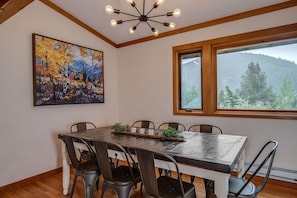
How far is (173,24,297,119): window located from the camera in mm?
2793

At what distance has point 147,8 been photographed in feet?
10.1

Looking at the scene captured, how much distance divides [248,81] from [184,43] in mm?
1283

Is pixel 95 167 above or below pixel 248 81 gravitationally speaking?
below

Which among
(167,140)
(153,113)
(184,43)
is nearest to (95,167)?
(167,140)

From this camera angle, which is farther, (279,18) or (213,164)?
(279,18)

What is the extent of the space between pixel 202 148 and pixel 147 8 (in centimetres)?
235

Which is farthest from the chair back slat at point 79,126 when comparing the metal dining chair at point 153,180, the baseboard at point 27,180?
the metal dining chair at point 153,180

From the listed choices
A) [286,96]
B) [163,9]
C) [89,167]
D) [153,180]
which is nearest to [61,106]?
[89,167]

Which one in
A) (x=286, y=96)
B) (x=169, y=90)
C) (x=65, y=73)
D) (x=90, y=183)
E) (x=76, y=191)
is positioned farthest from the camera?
(x=169, y=90)

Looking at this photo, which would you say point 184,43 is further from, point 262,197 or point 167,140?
point 262,197

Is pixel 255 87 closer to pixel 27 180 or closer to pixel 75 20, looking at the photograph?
pixel 75 20

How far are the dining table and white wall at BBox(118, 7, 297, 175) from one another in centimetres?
96

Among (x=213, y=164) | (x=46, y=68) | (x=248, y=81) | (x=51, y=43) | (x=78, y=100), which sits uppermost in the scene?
(x=51, y=43)

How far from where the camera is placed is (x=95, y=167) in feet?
7.27
